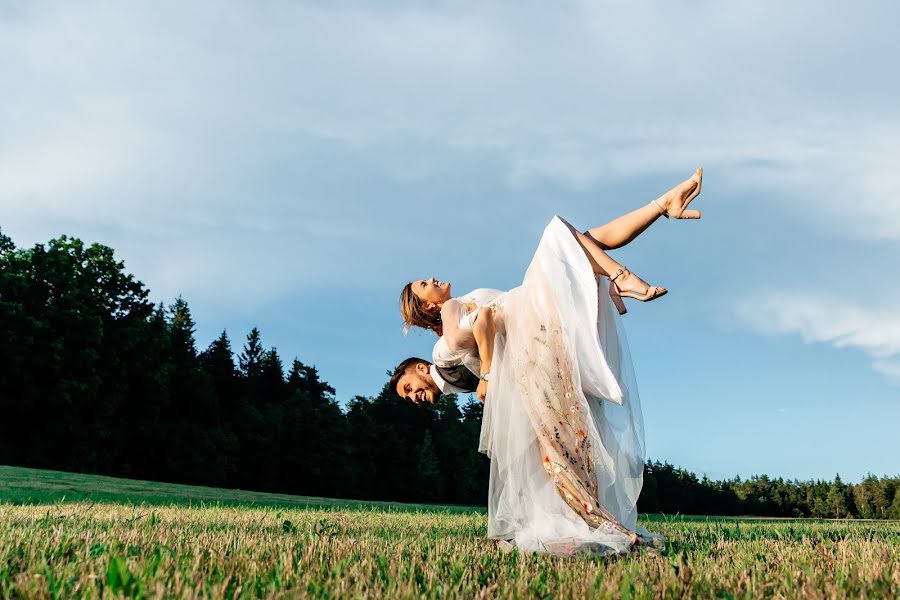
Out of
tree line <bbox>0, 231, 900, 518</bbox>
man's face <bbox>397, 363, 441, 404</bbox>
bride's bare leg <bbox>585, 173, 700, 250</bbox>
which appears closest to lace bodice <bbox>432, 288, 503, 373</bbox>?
man's face <bbox>397, 363, 441, 404</bbox>

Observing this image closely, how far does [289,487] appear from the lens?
166ft

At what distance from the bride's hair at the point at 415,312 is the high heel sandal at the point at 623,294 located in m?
1.30

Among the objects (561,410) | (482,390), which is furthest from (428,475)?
(561,410)

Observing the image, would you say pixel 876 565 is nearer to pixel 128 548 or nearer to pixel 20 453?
pixel 128 548

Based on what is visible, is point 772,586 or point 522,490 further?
point 522,490

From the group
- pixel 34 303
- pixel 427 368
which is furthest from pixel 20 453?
pixel 427 368

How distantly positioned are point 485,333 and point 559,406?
0.70m

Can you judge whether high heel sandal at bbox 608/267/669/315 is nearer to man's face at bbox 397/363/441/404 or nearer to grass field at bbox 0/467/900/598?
grass field at bbox 0/467/900/598

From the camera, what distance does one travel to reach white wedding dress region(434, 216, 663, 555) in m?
4.55

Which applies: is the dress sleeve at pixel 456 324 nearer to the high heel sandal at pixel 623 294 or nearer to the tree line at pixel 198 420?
the high heel sandal at pixel 623 294

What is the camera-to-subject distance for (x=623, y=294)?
4668 millimetres

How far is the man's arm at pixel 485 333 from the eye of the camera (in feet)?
15.8

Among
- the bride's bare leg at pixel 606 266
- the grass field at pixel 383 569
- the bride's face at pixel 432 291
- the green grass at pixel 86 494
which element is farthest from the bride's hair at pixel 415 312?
the green grass at pixel 86 494

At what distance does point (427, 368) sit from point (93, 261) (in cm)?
3844
